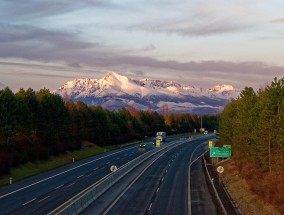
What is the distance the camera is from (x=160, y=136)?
542ft

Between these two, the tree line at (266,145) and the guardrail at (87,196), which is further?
the tree line at (266,145)

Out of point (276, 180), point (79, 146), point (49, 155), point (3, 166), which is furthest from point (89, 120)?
point (276, 180)

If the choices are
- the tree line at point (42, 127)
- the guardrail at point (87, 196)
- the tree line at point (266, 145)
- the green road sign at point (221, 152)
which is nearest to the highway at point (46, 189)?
the guardrail at point (87, 196)

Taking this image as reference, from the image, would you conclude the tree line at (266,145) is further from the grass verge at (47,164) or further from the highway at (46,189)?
the grass verge at (47,164)

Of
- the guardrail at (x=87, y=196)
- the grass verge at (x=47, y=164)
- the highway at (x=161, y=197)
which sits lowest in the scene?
the grass verge at (x=47, y=164)

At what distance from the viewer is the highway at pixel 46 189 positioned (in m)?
40.7

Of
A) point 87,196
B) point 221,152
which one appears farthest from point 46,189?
point 221,152

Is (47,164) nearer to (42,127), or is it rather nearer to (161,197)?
(42,127)

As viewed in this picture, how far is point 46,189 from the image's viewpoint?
171 ft

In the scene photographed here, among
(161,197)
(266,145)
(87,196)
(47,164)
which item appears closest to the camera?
(87,196)

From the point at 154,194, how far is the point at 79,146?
63890 millimetres

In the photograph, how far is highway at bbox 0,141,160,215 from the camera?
4069 centimetres

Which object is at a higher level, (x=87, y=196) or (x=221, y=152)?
(x=221, y=152)

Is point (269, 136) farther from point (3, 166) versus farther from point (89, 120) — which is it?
point (89, 120)
